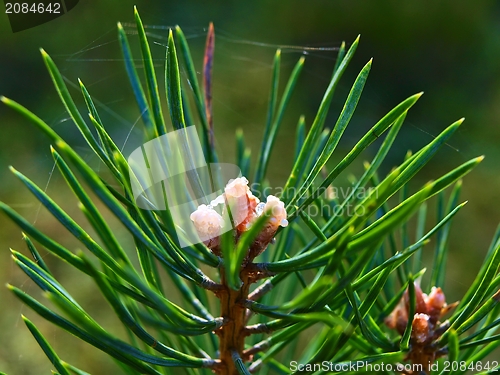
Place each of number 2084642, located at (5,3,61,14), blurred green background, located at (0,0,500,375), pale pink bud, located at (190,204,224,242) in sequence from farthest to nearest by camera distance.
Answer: blurred green background, located at (0,0,500,375), number 2084642, located at (5,3,61,14), pale pink bud, located at (190,204,224,242)

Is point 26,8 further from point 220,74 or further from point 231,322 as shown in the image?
point 220,74

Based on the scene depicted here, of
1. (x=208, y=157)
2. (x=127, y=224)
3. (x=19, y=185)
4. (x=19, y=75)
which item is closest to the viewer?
(x=127, y=224)

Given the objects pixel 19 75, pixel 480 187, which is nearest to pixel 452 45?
pixel 480 187

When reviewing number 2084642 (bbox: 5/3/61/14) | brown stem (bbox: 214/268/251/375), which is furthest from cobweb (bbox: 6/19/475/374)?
brown stem (bbox: 214/268/251/375)

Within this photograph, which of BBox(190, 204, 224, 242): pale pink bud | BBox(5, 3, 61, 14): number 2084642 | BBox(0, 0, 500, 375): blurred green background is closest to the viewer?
BBox(190, 204, 224, 242): pale pink bud

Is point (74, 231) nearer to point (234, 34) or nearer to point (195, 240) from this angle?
point (195, 240)

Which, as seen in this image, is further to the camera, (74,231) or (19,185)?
(19,185)

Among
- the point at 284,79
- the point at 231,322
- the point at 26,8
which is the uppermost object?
the point at 284,79

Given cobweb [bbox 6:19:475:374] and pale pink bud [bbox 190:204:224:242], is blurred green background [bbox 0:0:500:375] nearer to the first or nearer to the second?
cobweb [bbox 6:19:475:374]

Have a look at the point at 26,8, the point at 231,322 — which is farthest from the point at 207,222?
the point at 26,8
